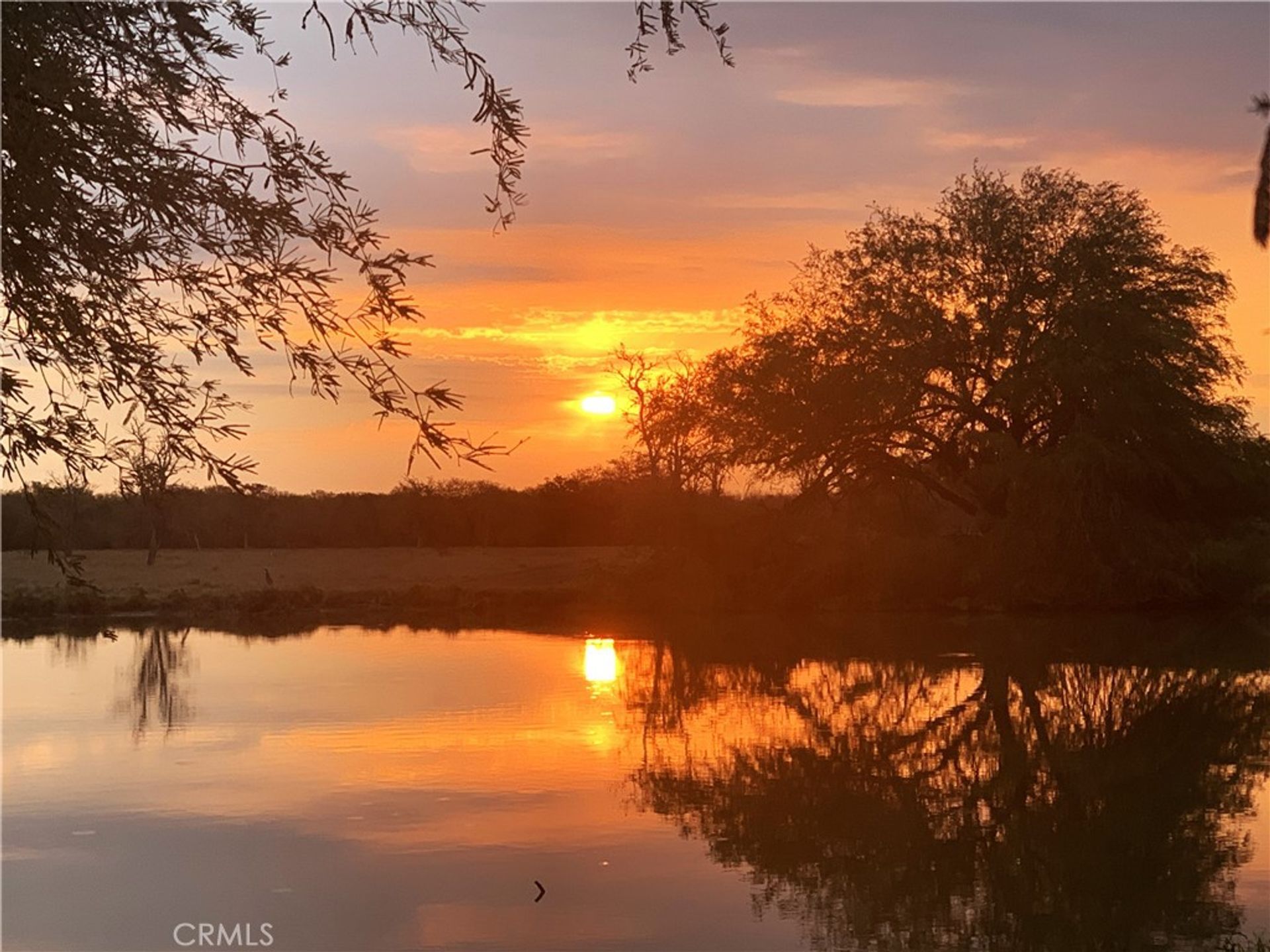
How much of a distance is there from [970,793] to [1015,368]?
20251 millimetres

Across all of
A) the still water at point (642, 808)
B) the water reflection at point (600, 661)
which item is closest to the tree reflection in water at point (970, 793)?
the still water at point (642, 808)

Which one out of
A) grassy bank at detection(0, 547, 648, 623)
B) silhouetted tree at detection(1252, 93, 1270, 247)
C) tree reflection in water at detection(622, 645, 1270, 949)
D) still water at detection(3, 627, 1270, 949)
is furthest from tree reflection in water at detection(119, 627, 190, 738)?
silhouetted tree at detection(1252, 93, 1270, 247)

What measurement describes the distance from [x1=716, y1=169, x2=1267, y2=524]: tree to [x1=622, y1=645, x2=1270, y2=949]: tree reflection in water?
1103 centimetres

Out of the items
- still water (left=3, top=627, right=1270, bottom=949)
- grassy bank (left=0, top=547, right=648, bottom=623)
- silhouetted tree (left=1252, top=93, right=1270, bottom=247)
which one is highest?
silhouetted tree (left=1252, top=93, right=1270, bottom=247)

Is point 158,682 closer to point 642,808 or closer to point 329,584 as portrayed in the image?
point 642,808

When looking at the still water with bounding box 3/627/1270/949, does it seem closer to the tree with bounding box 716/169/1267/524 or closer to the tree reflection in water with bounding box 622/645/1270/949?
the tree reflection in water with bounding box 622/645/1270/949

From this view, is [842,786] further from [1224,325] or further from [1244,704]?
[1224,325]

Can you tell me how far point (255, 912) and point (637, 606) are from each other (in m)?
25.0

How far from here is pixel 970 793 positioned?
12195 millimetres

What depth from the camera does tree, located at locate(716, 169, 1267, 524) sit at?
100ft

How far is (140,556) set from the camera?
5028 cm

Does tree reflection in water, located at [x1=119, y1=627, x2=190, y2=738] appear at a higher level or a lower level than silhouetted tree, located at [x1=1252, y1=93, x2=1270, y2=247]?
lower

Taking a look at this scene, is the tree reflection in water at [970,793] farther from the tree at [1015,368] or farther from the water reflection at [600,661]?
the tree at [1015,368]

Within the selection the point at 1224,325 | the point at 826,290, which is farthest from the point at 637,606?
the point at 1224,325
